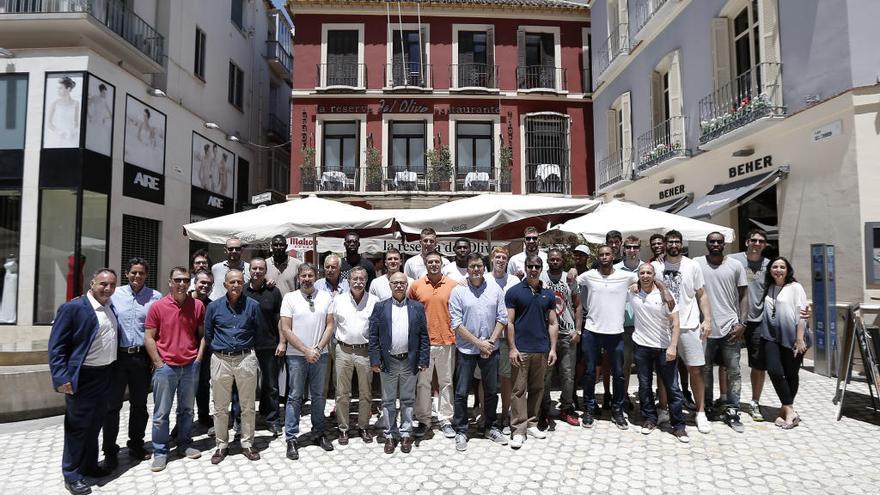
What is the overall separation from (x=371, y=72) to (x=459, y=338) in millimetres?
17330

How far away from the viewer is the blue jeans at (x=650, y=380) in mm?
5391

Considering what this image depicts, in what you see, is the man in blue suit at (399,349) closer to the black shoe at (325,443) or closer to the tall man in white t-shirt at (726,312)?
the black shoe at (325,443)

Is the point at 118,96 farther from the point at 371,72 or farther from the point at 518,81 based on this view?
the point at 518,81

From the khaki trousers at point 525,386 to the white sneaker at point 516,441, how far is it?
6cm

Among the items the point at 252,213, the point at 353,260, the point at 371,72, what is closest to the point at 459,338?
the point at 353,260

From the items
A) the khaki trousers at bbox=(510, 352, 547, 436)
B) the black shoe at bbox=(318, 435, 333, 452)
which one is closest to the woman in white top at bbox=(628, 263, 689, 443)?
the khaki trousers at bbox=(510, 352, 547, 436)

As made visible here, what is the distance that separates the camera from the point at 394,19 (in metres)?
20.4

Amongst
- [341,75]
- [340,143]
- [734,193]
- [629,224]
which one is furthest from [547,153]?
[629,224]

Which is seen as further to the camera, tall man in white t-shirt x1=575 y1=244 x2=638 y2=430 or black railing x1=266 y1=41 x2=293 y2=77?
black railing x1=266 y1=41 x2=293 y2=77

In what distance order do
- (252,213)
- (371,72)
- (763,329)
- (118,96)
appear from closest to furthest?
1. (763,329)
2. (252,213)
3. (118,96)
4. (371,72)

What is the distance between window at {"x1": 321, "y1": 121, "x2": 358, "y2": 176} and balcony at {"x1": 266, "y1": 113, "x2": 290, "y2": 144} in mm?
4281

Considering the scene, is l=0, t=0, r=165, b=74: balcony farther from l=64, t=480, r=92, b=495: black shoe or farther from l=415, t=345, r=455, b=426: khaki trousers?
l=415, t=345, r=455, b=426: khaki trousers

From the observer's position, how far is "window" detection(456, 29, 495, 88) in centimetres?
2053

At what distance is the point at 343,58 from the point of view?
20406 millimetres
